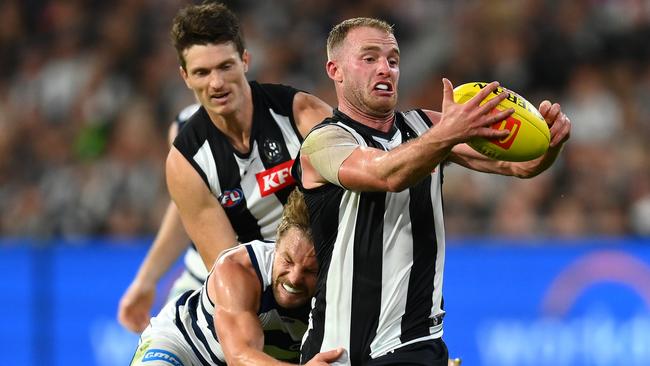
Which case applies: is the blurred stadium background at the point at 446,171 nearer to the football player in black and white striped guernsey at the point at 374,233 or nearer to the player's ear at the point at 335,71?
the football player in black and white striped guernsey at the point at 374,233

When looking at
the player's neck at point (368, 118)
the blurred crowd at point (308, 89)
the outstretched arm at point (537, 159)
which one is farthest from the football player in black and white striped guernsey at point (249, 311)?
the blurred crowd at point (308, 89)

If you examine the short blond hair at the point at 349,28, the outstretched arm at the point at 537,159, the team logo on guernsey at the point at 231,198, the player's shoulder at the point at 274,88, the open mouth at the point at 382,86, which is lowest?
the outstretched arm at the point at 537,159

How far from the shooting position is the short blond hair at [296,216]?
4887 mm

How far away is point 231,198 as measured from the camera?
5844mm

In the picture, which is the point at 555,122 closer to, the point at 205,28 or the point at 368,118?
the point at 368,118

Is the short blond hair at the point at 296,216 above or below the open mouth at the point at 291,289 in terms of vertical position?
above

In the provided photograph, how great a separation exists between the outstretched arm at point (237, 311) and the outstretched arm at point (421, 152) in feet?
2.95

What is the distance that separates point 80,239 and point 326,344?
597 centimetres

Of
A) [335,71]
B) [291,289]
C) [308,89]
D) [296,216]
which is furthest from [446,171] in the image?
[335,71]

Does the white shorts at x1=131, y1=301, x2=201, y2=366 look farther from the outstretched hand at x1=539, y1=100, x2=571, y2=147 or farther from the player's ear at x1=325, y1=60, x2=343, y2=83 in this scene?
the outstretched hand at x1=539, y1=100, x2=571, y2=147

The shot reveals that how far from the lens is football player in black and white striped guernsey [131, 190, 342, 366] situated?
4.94 metres

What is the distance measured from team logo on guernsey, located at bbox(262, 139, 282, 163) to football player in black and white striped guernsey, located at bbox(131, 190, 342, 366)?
53cm

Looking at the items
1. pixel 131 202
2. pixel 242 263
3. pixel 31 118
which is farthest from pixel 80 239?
pixel 242 263

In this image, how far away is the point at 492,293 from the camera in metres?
9.38
